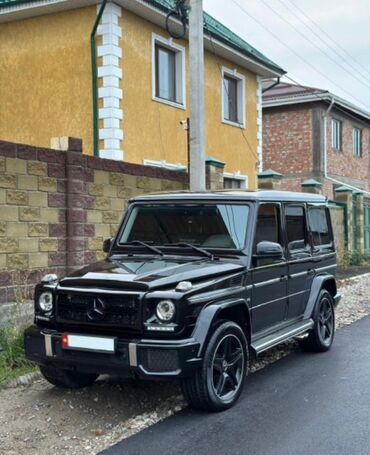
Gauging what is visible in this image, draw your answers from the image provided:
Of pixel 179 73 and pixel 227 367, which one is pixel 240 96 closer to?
pixel 179 73

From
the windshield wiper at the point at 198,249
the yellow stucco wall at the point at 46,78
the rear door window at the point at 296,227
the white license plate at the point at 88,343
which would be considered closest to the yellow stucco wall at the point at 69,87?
the yellow stucco wall at the point at 46,78

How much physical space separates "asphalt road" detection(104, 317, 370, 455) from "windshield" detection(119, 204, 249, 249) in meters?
1.46

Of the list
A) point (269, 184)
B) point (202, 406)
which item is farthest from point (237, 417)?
point (269, 184)

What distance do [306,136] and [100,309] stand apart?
2025cm

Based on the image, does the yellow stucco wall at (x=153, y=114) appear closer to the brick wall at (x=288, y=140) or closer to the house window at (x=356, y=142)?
the brick wall at (x=288, y=140)

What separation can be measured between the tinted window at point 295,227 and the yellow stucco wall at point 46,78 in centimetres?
665

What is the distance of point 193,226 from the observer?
19.1 ft

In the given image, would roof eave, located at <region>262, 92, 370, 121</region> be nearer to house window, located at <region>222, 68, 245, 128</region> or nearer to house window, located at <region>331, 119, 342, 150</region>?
house window, located at <region>331, 119, 342, 150</region>

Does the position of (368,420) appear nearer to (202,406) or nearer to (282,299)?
(202,406)

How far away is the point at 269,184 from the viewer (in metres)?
14.6

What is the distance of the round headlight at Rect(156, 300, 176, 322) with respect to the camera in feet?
14.8

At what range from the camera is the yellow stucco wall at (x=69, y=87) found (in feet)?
41.0

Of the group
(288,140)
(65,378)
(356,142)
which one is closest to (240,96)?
(288,140)

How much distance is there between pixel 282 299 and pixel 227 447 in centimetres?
230
